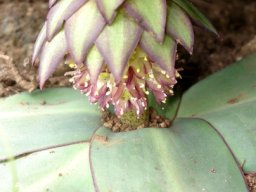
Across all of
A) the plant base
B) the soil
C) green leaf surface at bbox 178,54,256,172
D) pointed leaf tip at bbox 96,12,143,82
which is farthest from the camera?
the soil

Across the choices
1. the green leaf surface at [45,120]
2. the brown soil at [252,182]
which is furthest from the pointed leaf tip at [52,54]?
the brown soil at [252,182]

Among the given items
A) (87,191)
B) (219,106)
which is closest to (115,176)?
(87,191)

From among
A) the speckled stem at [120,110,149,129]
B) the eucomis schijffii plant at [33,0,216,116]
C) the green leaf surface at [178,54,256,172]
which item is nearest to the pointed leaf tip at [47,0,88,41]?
the eucomis schijffii plant at [33,0,216,116]

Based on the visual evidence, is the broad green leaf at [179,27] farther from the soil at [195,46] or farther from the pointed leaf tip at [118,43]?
the soil at [195,46]

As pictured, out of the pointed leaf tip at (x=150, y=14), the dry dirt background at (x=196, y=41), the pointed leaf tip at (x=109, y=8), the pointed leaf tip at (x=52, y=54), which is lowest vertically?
the dry dirt background at (x=196, y=41)

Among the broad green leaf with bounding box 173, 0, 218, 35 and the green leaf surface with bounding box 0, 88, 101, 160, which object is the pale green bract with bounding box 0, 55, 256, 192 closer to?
the green leaf surface with bounding box 0, 88, 101, 160

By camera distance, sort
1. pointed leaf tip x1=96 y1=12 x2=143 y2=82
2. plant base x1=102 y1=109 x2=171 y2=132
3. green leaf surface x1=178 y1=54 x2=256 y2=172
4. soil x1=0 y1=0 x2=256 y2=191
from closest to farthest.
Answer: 1. pointed leaf tip x1=96 y1=12 x2=143 y2=82
2. green leaf surface x1=178 y1=54 x2=256 y2=172
3. plant base x1=102 y1=109 x2=171 y2=132
4. soil x1=0 y1=0 x2=256 y2=191
